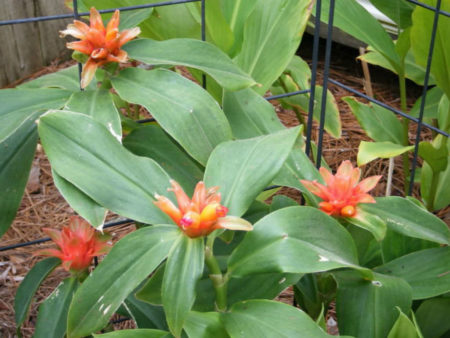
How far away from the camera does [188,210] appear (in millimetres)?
904

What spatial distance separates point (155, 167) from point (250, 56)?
0.46 meters

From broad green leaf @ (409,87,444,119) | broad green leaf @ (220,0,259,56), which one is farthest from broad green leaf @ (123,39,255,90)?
broad green leaf @ (409,87,444,119)

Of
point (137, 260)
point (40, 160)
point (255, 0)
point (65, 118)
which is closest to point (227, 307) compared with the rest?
point (137, 260)

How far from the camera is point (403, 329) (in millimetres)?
1035

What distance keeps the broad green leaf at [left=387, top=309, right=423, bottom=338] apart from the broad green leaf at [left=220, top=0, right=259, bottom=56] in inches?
25.8

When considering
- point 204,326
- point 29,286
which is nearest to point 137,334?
point 204,326

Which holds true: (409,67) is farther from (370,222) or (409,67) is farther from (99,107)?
(99,107)

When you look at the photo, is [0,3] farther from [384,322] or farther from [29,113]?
[384,322]

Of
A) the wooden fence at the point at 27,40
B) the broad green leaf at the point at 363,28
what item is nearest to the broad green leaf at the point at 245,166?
the broad green leaf at the point at 363,28

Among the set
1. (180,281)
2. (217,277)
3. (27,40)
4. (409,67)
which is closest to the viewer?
(180,281)

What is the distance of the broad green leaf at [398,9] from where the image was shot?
1814 mm

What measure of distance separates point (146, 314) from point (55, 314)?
0.16m

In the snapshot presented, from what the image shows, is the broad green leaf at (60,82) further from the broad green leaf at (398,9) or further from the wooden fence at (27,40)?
the wooden fence at (27,40)

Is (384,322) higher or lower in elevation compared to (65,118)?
lower
